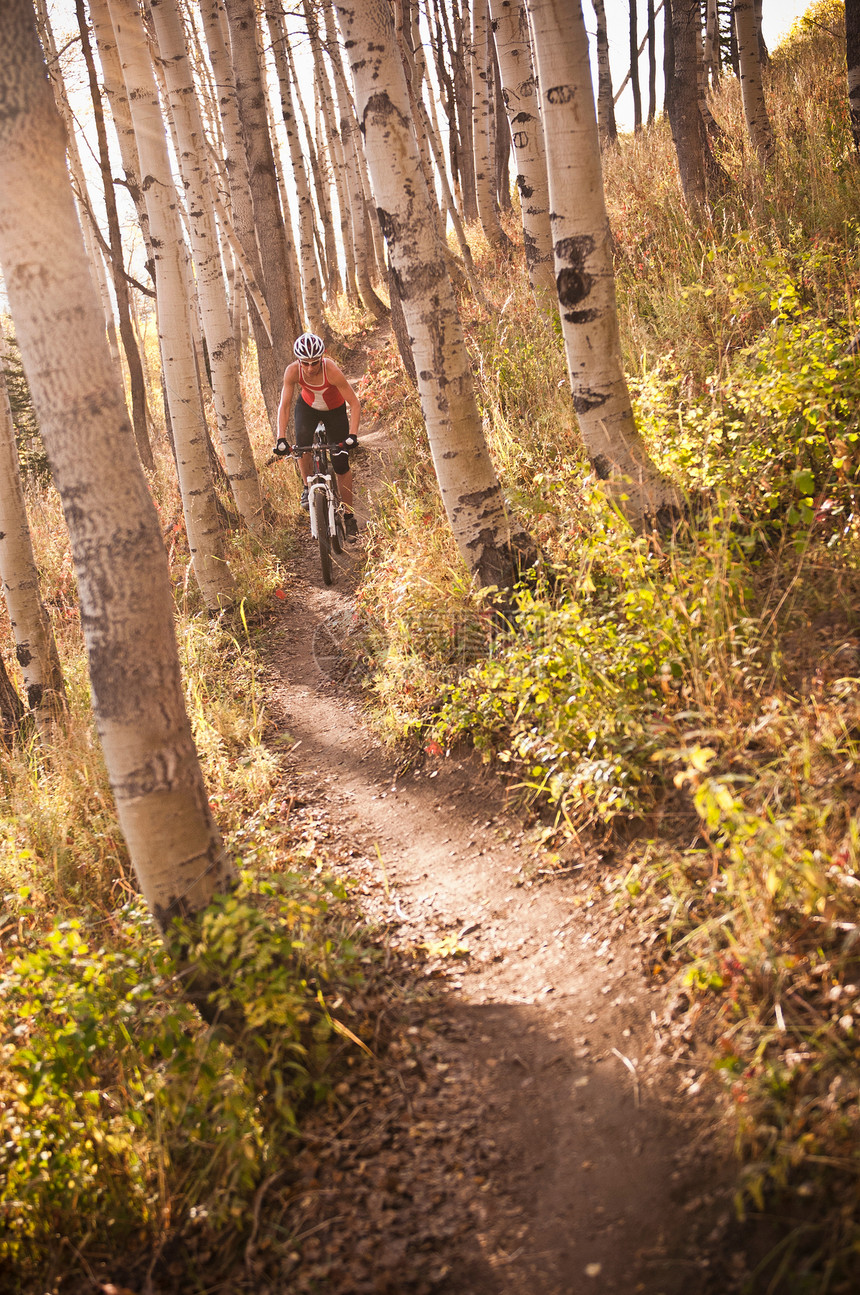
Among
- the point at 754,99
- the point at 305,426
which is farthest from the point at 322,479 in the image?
the point at 754,99

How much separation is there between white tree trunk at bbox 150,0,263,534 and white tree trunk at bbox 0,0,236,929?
6.62 metres

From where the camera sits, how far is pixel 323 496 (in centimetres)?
828

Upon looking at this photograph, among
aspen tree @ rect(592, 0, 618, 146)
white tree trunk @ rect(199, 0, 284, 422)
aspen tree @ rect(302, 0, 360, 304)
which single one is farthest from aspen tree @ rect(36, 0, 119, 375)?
aspen tree @ rect(592, 0, 618, 146)

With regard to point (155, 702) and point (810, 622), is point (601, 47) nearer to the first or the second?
point (810, 622)

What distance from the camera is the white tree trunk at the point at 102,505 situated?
100.0 inches

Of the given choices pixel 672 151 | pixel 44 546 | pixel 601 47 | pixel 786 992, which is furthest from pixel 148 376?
pixel 786 992

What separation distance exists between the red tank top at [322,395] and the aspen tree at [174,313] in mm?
1239

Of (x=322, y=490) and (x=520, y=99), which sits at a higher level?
(x=520, y=99)

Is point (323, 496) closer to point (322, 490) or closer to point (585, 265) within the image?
point (322, 490)

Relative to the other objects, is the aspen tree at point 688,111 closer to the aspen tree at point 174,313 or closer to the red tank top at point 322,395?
the red tank top at point 322,395

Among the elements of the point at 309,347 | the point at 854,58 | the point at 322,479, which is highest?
the point at 854,58

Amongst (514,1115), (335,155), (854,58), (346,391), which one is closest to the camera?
(514,1115)

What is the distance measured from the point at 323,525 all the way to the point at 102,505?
5.67 m

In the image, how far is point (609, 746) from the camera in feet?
12.2
